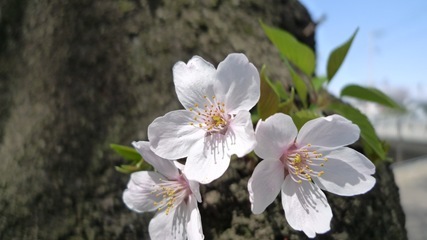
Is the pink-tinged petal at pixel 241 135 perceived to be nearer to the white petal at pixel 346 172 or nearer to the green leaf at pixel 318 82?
the white petal at pixel 346 172

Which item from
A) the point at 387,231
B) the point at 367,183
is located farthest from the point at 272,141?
the point at 387,231

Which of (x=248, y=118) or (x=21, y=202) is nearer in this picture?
(x=248, y=118)

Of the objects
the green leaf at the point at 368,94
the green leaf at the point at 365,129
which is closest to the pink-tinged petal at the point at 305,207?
the green leaf at the point at 365,129

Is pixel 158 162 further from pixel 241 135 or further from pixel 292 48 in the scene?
pixel 292 48

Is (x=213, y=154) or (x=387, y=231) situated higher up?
(x=213, y=154)

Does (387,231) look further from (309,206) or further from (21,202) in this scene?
(21,202)

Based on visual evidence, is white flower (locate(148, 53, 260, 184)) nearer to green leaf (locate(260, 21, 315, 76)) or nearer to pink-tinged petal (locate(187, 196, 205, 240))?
pink-tinged petal (locate(187, 196, 205, 240))

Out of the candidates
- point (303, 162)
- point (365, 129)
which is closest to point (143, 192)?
point (303, 162)

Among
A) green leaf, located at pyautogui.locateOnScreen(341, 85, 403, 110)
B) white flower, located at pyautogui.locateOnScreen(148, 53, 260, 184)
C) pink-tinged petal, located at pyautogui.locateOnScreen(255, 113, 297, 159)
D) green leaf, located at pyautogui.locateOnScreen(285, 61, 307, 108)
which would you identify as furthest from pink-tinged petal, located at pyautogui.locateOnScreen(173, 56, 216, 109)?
green leaf, located at pyautogui.locateOnScreen(341, 85, 403, 110)
